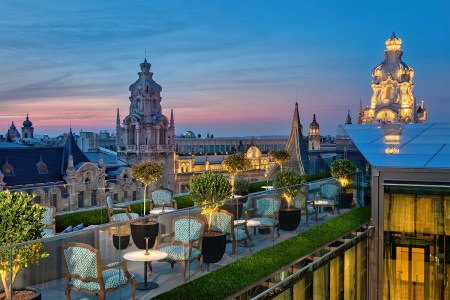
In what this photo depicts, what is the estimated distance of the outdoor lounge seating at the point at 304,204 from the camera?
12543 millimetres

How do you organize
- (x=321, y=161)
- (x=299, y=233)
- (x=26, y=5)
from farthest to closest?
(x=26, y=5) < (x=321, y=161) < (x=299, y=233)

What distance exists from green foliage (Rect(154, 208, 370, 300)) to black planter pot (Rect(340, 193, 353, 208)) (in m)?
1.33

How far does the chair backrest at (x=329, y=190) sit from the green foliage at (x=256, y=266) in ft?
2.69

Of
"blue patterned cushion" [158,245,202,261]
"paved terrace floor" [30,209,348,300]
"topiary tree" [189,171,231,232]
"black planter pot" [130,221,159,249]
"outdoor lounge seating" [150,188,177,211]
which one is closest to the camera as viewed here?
"paved terrace floor" [30,209,348,300]

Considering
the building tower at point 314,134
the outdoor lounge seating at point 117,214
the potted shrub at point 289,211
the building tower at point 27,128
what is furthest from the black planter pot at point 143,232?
the building tower at point 27,128

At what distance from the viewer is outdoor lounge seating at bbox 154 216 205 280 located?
8280 millimetres

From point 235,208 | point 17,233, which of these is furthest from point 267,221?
point 17,233

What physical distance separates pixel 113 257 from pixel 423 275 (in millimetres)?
11112

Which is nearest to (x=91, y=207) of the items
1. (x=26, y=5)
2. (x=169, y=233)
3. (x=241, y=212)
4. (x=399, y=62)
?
(x=241, y=212)

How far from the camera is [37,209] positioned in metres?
6.65

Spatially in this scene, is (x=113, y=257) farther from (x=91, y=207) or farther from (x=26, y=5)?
(x=26, y=5)

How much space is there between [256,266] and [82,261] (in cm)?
383

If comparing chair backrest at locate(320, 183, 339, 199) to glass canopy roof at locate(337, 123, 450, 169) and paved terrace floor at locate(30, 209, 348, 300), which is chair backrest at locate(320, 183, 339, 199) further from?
paved terrace floor at locate(30, 209, 348, 300)

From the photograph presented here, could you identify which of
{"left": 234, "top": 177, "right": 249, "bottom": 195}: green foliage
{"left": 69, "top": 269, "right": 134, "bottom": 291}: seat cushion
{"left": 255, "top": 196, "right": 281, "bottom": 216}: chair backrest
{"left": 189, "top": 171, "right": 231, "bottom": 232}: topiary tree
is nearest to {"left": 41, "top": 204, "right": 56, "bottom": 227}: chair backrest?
{"left": 189, "top": 171, "right": 231, "bottom": 232}: topiary tree
